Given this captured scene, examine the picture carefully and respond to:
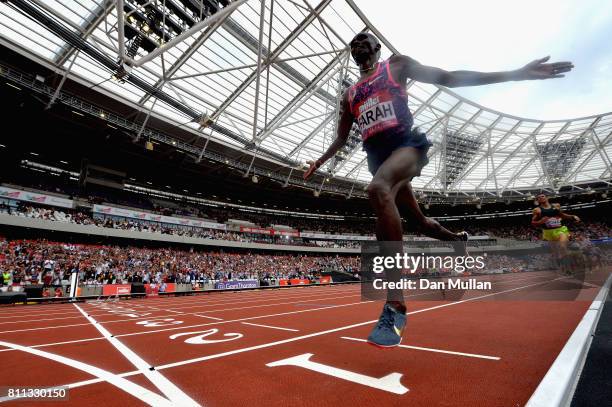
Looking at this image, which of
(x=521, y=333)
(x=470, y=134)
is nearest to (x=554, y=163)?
(x=470, y=134)

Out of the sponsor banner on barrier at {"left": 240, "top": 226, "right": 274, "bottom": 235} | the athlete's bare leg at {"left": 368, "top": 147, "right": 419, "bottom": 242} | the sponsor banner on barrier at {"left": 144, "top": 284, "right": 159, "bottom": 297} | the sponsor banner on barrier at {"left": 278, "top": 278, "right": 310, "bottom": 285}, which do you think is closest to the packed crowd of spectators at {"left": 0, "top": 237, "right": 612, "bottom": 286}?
the sponsor banner on barrier at {"left": 278, "top": 278, "right": 310, "bottom": 285}

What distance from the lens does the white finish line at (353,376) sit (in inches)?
68.6

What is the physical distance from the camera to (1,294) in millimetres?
11969

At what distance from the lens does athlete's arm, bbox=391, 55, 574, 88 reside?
6.72 ft

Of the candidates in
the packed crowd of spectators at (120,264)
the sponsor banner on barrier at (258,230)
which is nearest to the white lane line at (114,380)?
the packed crowd of spectators at (120,264)

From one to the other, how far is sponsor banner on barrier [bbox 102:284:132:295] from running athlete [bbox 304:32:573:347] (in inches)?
676

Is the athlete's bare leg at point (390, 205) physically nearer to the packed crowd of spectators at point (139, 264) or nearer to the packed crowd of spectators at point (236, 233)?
the packed crowd of spectators at point (139, 264)

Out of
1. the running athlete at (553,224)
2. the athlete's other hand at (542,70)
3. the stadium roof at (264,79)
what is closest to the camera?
the athlete's other hand at (542,70)

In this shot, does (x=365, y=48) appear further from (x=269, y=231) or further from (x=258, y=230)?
(x=269, y=231)

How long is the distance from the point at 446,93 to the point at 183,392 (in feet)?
93.9

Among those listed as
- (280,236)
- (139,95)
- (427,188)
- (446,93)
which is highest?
(446,93)

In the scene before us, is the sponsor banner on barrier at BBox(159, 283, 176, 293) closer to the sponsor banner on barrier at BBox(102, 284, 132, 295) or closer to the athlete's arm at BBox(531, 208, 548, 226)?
the sponsor banner on barrier at BBox(102, 284, 132, 295)

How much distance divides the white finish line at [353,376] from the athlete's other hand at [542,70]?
215cm

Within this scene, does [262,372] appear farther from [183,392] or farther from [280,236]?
[280,236]
